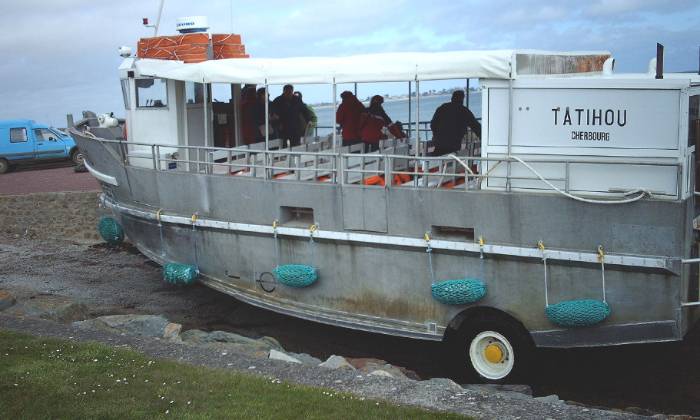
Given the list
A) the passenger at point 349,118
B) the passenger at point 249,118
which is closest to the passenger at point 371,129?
the passenger at point 349,118

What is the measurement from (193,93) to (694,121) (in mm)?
9177

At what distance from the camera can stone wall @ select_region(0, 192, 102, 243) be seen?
71.2 feet

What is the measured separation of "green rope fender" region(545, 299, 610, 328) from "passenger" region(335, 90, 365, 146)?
5537 mm

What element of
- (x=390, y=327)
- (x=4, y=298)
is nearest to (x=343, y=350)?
(x=390, y=327)

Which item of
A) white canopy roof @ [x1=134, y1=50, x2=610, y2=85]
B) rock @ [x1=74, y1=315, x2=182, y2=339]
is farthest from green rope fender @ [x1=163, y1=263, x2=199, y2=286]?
white canopy roof @ [x1=134, y1=50, x2=610, y2=85]

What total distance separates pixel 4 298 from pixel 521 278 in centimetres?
763

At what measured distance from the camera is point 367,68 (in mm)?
11773

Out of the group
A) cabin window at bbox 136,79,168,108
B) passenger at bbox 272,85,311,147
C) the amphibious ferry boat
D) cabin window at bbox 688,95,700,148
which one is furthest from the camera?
passenger at bbox 272,85,311,147

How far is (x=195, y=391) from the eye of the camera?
8.03 metres

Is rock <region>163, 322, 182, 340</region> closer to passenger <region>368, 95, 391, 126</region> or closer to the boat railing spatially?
the boat railing

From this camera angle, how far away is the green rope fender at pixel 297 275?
12258 millimetres

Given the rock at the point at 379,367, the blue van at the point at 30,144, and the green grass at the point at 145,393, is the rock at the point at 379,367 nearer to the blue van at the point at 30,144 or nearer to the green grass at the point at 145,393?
the green grass at the point at 145,393

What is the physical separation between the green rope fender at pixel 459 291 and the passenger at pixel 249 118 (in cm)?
636

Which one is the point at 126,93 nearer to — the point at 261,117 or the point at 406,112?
the point at 261,117
